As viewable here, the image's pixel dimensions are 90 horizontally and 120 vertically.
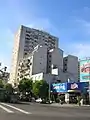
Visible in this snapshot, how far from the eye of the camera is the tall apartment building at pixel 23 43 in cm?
11825

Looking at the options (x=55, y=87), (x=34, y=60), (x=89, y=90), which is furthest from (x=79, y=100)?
(x=34, y=60)

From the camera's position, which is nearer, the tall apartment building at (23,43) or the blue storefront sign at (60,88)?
the blue storefront sign at (60,88)

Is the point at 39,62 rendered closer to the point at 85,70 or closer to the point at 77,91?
the point at 77,91

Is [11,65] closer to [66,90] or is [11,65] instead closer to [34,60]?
[34,60]

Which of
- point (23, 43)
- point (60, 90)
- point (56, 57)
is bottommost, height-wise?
point (60, 90)

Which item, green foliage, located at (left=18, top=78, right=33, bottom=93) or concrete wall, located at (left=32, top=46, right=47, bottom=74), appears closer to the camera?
green foliage, located at (left=18, top=78, right=33, bottom=93)

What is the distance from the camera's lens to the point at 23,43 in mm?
119875

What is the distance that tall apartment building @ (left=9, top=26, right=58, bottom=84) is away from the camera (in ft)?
388

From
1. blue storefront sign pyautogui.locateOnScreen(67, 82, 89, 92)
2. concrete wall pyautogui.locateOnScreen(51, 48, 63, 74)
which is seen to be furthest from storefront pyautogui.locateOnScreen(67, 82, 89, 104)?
concrete wall pyautogui.locateOnScreen(51, 48, 63, 74)

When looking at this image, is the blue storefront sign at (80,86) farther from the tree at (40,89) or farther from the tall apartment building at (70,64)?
the tall apartment building at (70,64)

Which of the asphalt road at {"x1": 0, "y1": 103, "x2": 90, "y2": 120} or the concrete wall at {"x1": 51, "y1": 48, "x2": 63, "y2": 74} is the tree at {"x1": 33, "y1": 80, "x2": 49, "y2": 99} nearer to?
the concrete wall at {"x1": 51, "y1": 48, "x2": 63, "y2": 74}

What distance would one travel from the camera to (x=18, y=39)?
121 m

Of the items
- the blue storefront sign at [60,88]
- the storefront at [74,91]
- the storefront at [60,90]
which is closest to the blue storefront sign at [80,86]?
the storefront at [74,91]

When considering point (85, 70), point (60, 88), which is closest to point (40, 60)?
point (60, 88)
